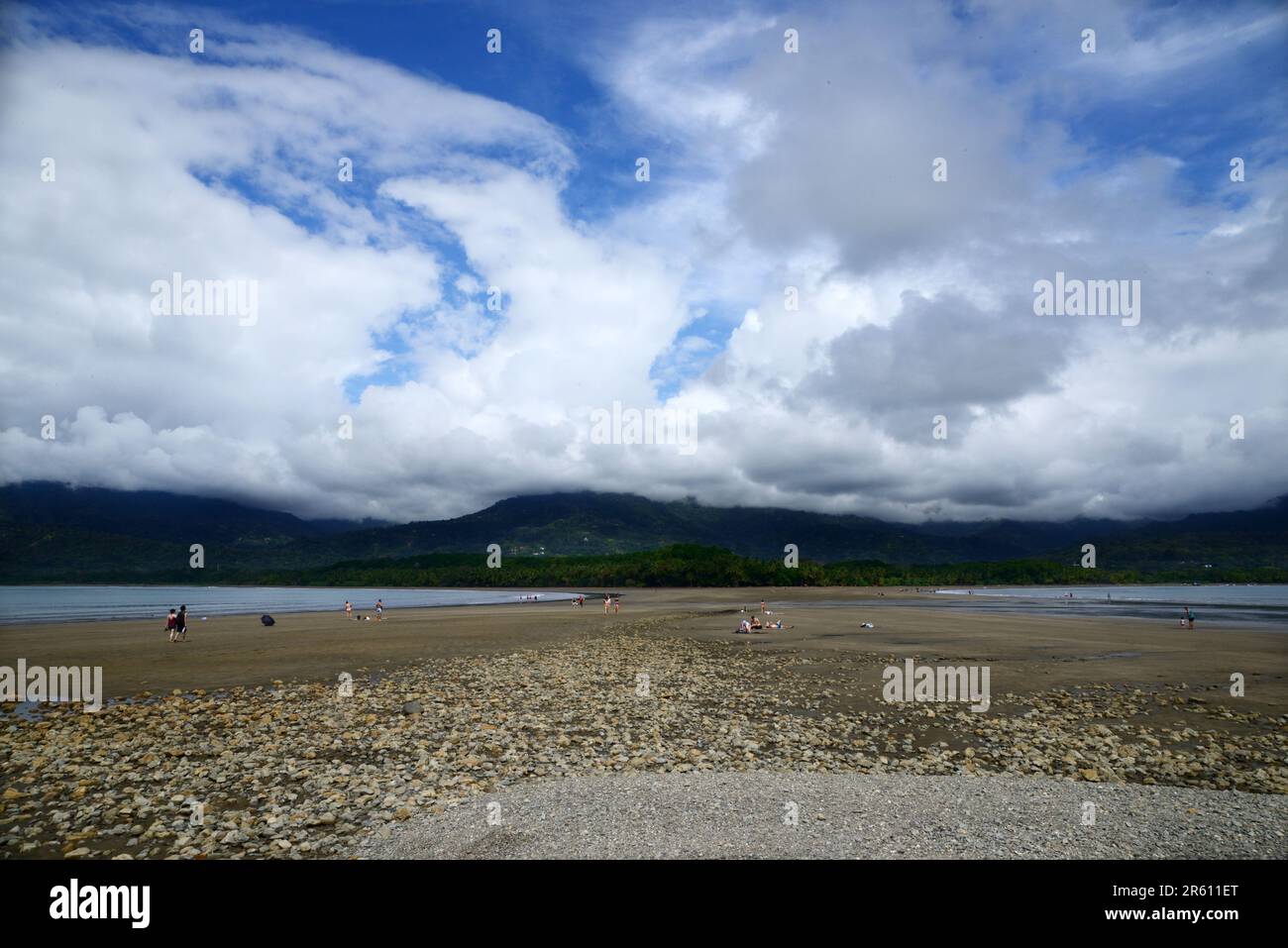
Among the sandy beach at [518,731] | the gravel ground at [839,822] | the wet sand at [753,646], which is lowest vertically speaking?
the wet sand at [753,646]

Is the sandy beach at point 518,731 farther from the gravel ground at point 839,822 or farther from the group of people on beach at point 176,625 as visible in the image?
the group of people on beach at point 176,625

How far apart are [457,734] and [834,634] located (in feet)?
111

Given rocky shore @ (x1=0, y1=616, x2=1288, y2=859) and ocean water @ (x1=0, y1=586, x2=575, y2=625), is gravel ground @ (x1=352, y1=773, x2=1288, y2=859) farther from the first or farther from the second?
ocean water @ (x1=0, y1=586, x2=575, y2=625)

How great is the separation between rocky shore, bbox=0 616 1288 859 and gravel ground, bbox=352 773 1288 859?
3.04 feet

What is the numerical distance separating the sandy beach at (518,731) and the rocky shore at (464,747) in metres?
0.08

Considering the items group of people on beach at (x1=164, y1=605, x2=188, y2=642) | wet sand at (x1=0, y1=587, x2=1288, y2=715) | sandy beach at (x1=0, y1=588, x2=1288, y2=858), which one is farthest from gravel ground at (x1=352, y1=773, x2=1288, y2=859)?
group of people on beach at (x1=164, y1=605, x2=188, y2=642)

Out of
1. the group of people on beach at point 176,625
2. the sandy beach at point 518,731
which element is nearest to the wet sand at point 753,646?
the sandy beach at point 518,731

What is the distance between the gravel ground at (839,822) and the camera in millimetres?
9414

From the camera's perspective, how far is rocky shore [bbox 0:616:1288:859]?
11336 millimetres

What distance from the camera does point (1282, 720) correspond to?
18.9 metres
